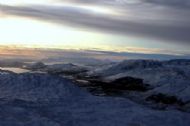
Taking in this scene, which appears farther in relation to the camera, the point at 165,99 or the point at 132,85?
the point at 132,85

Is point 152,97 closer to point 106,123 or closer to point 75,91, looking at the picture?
point 75,91

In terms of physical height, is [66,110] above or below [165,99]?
above

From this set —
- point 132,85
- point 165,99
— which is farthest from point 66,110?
point 132,85

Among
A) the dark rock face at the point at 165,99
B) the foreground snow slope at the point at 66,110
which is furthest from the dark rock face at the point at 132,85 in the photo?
the foreground snow slope at the point at 66,110

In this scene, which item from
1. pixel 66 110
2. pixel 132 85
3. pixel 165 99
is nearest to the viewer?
pixel 66 110

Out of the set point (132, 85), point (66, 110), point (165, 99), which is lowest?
point (132, 85)

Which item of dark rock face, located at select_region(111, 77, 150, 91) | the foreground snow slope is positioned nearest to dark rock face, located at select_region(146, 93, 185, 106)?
the foreground snow slope

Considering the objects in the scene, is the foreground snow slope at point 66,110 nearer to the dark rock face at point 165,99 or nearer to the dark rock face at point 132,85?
the dark rock face at point 165,99

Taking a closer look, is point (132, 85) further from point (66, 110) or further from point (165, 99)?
point (66, 110)

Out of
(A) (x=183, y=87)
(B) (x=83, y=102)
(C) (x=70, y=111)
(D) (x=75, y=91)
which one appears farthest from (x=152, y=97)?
(C) (x=70, y=111)
